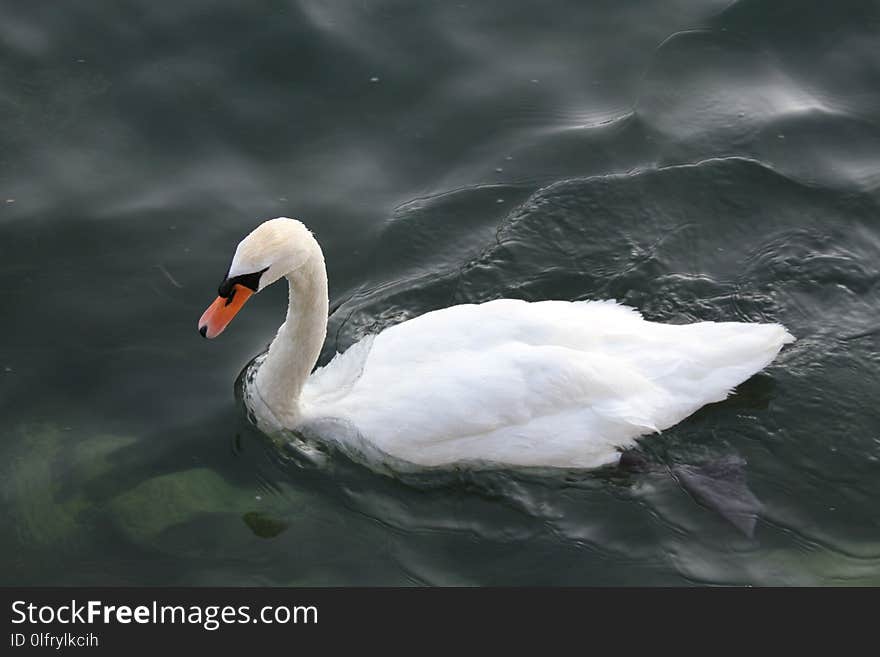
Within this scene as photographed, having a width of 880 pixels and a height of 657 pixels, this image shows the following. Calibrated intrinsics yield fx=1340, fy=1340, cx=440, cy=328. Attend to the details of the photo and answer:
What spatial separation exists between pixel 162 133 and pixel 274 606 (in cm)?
474

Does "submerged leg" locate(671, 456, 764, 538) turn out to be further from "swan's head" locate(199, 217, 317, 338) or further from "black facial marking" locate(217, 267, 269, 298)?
"black facial marking" locate(217, 267, 269, 298)

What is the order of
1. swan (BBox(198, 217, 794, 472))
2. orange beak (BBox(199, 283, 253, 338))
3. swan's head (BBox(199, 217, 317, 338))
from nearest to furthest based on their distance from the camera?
swan's head (BBox(199, 217, 317, 338))
orange beak (BBox(199, 283, 253, 338))
swan (BBox(198, 217, 794, 472))

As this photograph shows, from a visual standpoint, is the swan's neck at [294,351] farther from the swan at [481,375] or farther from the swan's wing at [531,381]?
the swan's wing at [531,381]

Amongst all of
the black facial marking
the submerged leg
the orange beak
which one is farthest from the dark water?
the black facial marking

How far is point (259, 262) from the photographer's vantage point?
7641 mm

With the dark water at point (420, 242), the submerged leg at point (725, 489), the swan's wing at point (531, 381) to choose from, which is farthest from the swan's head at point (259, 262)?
the submerged leg at point (725, 489)

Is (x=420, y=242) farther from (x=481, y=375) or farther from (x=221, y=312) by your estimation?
(x=221, y=312)

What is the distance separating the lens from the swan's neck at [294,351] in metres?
8.08

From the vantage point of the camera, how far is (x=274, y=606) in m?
7.38

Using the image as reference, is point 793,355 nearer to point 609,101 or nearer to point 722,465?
point 722,465

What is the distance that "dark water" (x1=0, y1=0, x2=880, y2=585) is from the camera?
7.93 m

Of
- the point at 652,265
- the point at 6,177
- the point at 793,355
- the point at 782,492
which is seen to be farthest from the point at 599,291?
the point at 6,177

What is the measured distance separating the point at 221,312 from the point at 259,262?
40cm

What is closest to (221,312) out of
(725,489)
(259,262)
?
(259,262)
